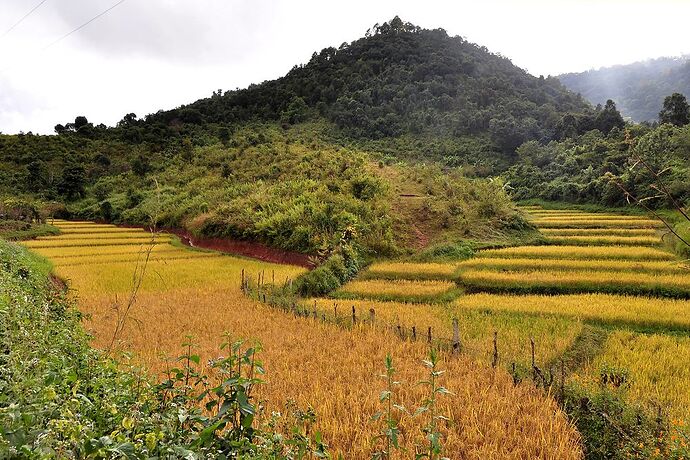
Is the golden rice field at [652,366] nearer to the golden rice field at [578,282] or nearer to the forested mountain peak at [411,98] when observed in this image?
the golden rice field at [578,282]

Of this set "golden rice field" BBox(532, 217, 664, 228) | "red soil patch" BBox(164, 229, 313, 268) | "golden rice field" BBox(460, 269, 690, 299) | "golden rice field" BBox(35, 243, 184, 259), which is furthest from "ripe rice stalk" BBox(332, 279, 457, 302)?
"golden rice field" BBox(532, 217, 664, 228)

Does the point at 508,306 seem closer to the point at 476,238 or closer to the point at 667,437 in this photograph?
the point at 667,437

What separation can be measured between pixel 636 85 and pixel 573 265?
4553 inches

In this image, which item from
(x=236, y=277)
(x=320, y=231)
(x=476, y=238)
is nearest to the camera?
(x=236, y=277)

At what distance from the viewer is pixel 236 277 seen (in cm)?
1592

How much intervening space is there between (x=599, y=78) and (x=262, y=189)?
140040 millimetres

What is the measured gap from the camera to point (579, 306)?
11.5 meters

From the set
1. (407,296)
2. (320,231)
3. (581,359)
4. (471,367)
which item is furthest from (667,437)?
(320,231)

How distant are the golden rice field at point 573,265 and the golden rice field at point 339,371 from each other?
28.6ft

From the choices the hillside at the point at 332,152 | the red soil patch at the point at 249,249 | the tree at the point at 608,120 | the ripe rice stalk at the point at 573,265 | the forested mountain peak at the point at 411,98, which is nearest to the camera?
the ripe rice stalk at the point at 573,265

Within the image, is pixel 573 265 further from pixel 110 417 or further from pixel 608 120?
pixel 608 120

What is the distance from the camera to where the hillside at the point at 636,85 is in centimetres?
8727

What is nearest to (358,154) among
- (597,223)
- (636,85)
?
(597,223)

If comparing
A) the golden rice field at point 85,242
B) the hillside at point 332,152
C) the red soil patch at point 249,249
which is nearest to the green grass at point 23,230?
the golden rice field at point 85,242
